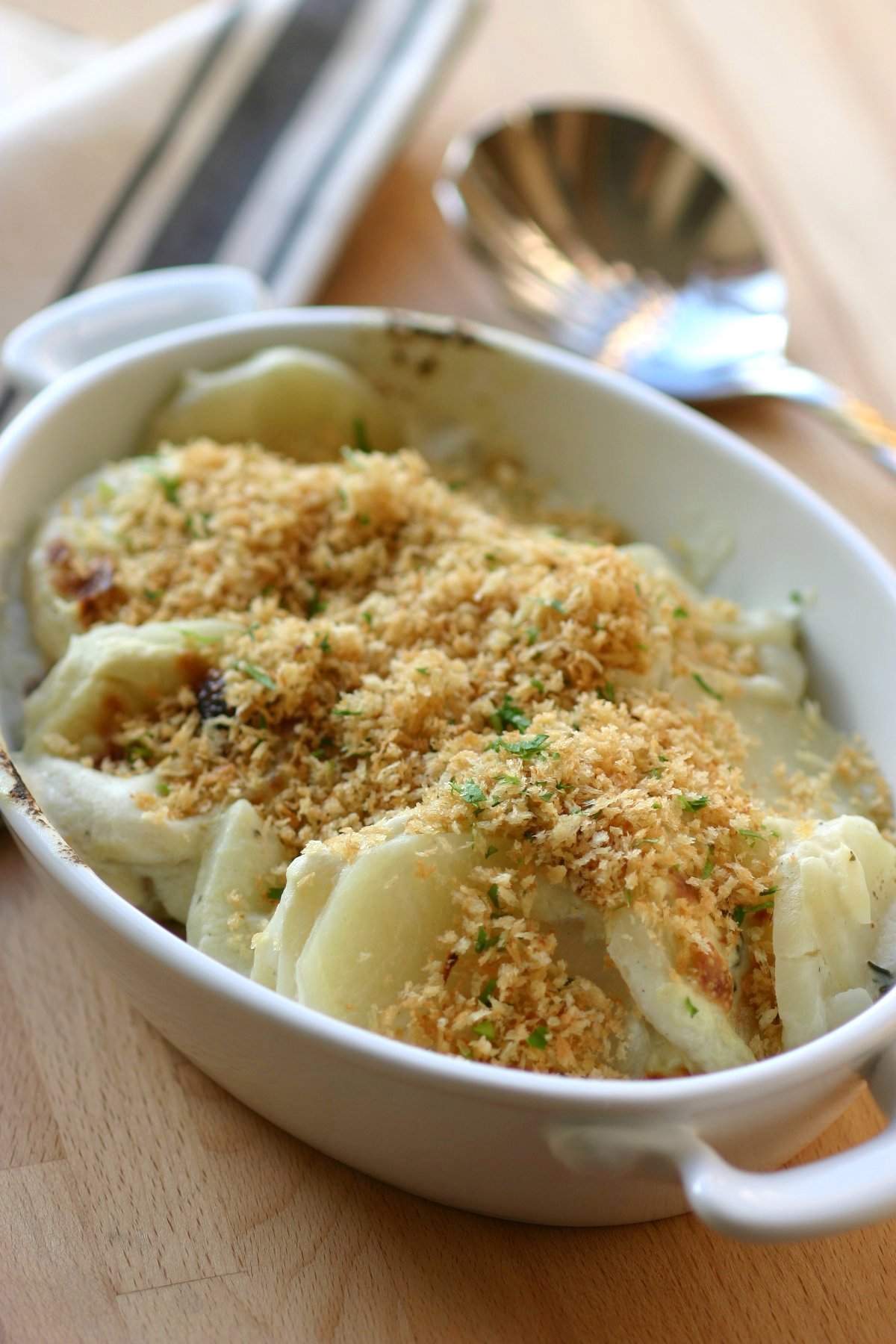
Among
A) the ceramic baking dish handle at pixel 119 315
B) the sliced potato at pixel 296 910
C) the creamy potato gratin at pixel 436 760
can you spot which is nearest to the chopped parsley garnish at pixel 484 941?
the creamy potato gratin at pixel 436 760

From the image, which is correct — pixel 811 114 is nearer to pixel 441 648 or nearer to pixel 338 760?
pixel 441 648

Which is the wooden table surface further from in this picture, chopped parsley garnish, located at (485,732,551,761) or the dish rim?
chopped parsley garnish, located at (485,732,551,761)

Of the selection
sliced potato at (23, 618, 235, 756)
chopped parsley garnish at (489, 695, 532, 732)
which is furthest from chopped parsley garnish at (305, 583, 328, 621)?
chopped parsley garnish at (489, 695, 532, 732)

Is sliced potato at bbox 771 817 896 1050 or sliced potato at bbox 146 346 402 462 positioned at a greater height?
sliced potato at bbox 771 817 896 1050

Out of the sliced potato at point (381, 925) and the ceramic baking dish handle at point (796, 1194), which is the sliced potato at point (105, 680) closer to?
the sliced potato at point (381, 925)

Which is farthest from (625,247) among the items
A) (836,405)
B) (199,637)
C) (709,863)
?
(709,863)

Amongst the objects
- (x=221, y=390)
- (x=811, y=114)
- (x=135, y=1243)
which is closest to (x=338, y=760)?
(x=135, y=1243)

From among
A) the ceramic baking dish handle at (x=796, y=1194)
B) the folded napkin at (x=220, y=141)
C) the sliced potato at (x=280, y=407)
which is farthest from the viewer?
the folded napkin at (x=220, y=141)
